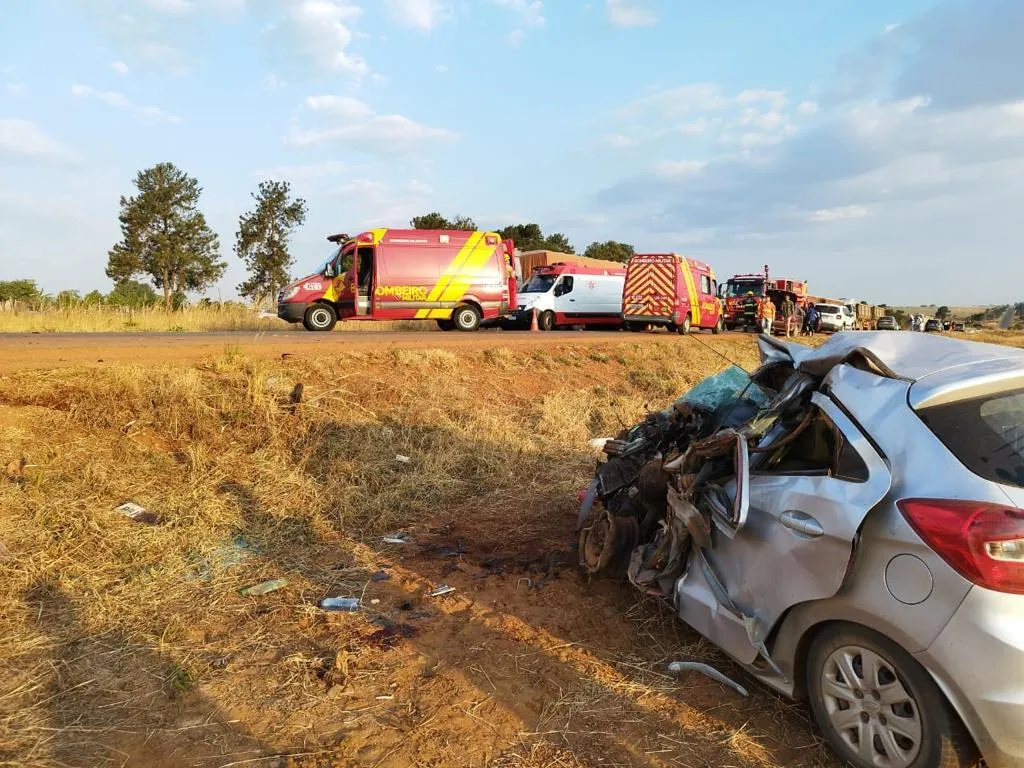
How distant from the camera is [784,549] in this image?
8.70 ft

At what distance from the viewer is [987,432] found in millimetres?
2314

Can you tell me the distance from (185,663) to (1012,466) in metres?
3.58

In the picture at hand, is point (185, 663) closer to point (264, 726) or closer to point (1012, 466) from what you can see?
point (264, 726)

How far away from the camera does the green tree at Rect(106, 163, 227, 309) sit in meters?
35.5

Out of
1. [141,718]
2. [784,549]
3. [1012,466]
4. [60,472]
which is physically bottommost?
[141,718]

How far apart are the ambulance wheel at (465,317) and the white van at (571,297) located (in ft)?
10.6

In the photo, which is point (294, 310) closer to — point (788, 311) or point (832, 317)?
point (788, 311)

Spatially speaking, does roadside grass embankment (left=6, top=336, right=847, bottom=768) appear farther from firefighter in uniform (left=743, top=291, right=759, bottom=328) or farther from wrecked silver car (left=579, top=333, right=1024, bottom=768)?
firefighter in uniform (left=743, top=291, right=759, bottom=328)

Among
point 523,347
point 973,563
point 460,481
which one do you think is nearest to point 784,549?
point 973,563

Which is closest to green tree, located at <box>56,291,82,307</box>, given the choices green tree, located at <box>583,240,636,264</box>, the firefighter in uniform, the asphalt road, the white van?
the asphalt road

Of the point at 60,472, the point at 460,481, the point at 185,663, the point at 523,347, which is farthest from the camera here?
the point at 523,347

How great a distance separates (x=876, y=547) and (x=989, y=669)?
1.50ft

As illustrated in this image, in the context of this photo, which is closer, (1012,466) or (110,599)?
(1012,466)

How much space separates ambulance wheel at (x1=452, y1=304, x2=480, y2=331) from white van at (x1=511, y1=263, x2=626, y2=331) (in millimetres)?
3224
